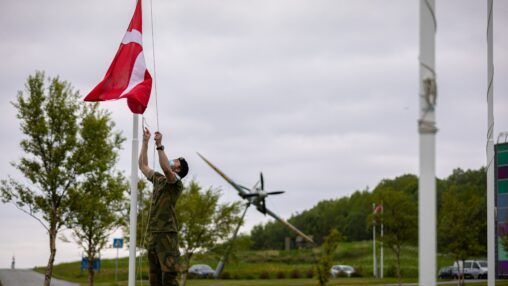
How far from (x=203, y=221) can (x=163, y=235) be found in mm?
31894

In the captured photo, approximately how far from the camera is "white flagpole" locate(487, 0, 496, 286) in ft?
45.7

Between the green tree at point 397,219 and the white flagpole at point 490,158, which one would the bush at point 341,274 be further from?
the white flagpole at point 490,158

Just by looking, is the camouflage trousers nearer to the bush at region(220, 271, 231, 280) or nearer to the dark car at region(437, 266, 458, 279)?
the bush at region(220, 271, 231, 280)

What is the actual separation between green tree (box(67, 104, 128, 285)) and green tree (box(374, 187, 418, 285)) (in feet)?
60.6

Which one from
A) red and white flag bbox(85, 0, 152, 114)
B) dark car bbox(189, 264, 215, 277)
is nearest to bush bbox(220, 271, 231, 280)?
dark car bbox(189, 264, 215, 277)

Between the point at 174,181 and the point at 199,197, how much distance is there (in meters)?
32.9

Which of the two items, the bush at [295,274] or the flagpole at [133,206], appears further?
the bush at [295,274]

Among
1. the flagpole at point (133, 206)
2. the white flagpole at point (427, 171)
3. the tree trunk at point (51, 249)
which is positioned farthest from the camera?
the tree trunk at point (51, 249)

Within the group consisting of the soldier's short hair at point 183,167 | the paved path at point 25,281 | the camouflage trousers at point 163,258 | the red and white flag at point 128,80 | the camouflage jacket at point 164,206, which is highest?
the red and white flag at point 128,80

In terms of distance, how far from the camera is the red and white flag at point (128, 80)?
458 inches

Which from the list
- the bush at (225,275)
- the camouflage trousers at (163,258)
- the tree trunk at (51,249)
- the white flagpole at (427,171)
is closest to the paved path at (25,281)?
the tree trunk at (51,249)

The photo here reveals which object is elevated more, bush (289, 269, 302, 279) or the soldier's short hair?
the soldier's short hair

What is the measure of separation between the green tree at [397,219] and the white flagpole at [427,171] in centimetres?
3942

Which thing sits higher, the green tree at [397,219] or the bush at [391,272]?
the green tree at [397,219]
